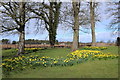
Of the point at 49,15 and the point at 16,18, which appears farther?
the point at 49,15

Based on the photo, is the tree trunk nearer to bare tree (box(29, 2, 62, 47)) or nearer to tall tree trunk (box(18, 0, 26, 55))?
bare tree (box(29, 2, 62, 47))

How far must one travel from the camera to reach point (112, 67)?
6.85 m

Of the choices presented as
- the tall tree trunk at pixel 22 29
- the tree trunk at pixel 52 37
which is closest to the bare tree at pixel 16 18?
the tall tree trunk at pixel 22 29

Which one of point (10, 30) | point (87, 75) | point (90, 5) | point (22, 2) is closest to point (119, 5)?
point (90, 5)

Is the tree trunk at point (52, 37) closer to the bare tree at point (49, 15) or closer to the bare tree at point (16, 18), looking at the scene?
the bare tree at point (49, 15)

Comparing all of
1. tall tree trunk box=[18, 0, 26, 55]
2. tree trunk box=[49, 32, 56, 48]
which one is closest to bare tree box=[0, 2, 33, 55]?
tall tree trunk box=[18, 0, 26, 55]

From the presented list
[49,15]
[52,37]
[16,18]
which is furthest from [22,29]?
[52,37]

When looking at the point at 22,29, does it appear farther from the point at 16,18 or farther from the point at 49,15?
the point at 49,15

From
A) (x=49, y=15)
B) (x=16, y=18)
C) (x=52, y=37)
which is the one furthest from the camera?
(x=52, y=37)

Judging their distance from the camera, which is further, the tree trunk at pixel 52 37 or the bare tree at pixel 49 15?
the tree trunk at pixel 52 37

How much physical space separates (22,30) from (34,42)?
380 inches

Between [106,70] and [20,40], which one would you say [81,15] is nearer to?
[20,40]

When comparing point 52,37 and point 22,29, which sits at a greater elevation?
point 22,29

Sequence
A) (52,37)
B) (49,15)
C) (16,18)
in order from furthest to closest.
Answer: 1. (52,37)
2. (49,15)
3. (16,18)
